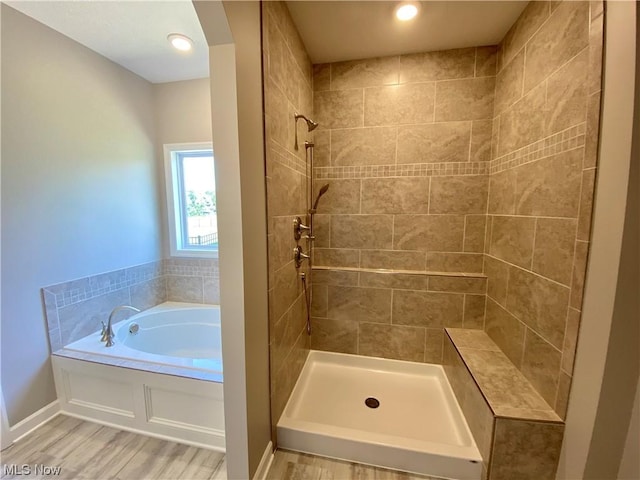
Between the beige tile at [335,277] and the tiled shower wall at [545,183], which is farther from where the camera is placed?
the beige tile at [335,277]

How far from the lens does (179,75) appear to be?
246 centimetres

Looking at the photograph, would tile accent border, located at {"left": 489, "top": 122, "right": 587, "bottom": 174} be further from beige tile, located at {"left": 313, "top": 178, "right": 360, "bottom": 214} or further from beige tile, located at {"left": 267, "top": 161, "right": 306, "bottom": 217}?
beige tile, located at {"left": 267, "top": 161, "right": 306, "bottom": 217}

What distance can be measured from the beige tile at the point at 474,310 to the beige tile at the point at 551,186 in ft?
2.46

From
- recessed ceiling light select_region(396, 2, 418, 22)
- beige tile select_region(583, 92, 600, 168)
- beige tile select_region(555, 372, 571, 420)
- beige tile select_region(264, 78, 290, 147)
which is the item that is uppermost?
recessed ceiling light select_region(396, 2, 418, 22)

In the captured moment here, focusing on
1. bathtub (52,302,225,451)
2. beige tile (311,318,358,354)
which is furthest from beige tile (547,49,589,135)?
bathtub (52,302,225,451)

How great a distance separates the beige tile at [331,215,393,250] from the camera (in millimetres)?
2104

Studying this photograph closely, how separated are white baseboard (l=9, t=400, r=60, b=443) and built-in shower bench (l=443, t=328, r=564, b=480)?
2.73 metres

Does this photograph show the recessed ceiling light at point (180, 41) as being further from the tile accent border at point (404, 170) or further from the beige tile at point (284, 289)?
the beige tile at point (284, 289)

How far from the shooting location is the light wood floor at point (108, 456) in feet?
4.48

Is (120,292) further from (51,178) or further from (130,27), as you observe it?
(130,27)

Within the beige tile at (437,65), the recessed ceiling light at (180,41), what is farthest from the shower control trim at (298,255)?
the recessed ceiling light at (180,41)

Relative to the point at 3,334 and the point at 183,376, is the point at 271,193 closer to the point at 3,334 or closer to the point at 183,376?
the point at 183,376

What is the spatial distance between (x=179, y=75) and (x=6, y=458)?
121 inches

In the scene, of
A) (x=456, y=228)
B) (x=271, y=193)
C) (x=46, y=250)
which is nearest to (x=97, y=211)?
(x=46, y=250)
